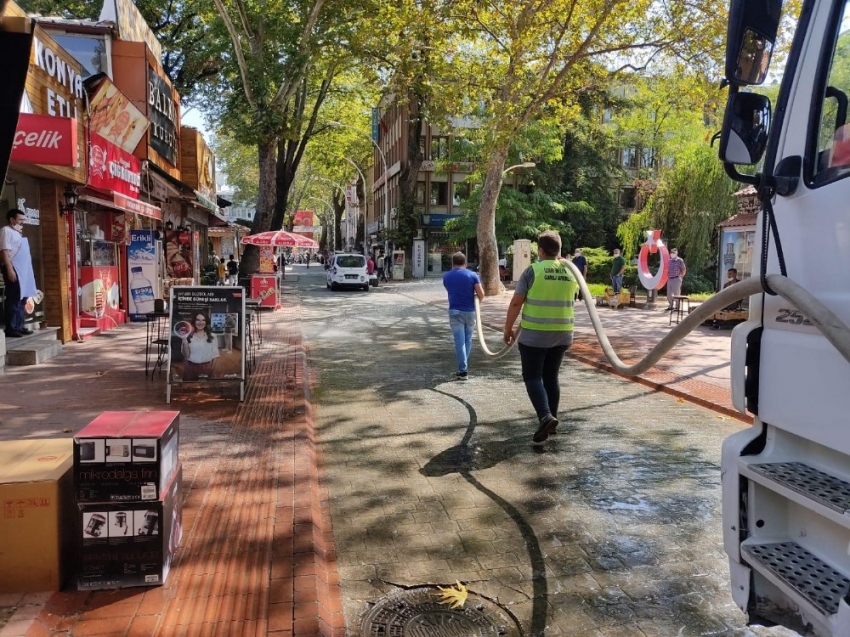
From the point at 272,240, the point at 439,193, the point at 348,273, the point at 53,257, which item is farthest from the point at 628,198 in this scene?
the point at 53,257

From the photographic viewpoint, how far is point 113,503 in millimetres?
3287

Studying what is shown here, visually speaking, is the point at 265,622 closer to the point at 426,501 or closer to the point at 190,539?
the point at 190,539

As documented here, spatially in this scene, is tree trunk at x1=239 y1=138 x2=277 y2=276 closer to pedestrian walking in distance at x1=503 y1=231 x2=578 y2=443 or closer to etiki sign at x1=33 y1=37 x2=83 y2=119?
etiki sign at x1=33 y1=37 x2=83 y2=119

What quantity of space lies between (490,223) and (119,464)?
2034 centimetres

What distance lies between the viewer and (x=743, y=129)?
8.50 feet

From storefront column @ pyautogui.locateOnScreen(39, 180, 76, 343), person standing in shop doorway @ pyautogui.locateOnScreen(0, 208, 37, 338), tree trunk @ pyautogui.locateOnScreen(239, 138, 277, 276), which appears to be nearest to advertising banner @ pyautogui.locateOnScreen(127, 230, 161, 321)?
storefront column @ pyautogui.locateOnScreen(39, 180, 76, 343)

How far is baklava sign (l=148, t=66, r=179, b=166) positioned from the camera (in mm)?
16594

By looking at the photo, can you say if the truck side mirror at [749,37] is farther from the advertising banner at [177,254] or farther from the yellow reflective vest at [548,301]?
the advertising banner at [177,254]

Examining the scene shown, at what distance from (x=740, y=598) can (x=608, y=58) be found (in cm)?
1896

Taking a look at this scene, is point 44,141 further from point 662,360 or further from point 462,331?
point 662,360

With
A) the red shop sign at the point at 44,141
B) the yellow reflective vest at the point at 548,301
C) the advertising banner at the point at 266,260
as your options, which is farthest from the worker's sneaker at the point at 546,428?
the advertising banner at the point at 266,260

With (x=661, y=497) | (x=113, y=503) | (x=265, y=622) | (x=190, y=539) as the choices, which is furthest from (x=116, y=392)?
(x=661, y=497)

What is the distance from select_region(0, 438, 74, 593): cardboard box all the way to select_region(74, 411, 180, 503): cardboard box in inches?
5.7

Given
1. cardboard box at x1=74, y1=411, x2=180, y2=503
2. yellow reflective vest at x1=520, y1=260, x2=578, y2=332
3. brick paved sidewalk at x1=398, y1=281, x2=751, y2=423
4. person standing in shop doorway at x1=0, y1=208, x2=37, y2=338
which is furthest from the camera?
person standing in shop doorway at x1=0, y1=208, x2=37, y2=338
